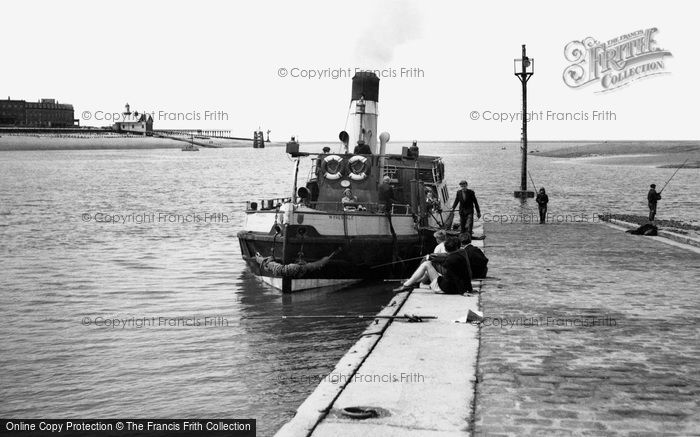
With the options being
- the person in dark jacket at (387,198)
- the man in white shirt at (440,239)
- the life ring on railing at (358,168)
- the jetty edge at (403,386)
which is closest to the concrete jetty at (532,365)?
the jetty edge at (403,386)

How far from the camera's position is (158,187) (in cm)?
8200

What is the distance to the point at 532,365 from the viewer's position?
943cm

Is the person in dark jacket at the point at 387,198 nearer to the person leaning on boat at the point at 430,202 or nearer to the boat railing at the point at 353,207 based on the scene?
the boat railing at the point at 353,207

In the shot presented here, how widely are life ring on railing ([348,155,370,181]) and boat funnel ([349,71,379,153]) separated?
2.68 meters

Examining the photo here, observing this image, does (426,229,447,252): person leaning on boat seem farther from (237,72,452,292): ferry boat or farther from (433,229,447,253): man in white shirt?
(237,72,452,292): ferry boat

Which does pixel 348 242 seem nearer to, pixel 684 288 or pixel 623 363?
pixel 684 288

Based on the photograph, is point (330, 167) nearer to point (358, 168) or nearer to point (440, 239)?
point (358, 168)

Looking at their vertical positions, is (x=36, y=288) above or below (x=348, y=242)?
below

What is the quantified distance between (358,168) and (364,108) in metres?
3.53

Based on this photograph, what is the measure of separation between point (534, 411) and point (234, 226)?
3461cm

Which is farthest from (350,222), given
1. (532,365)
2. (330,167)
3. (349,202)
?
(532,365)

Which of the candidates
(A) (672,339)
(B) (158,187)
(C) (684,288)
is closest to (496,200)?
(B) (158,187)

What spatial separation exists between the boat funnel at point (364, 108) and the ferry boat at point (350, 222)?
0.04m

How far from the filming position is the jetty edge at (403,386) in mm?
7320
